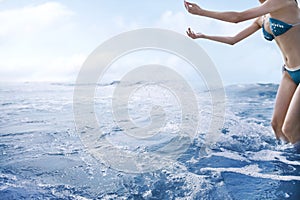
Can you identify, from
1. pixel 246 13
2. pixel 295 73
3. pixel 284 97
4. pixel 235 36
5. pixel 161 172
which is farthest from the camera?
pixel 235 36

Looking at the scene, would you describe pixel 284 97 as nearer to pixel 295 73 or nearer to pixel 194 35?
pixel 295 73

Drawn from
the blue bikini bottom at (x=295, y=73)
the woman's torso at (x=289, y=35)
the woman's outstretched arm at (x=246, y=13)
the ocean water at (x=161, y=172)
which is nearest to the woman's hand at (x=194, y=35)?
the woman's torso at (x=289, y=35)

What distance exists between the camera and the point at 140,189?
2248 millimetres

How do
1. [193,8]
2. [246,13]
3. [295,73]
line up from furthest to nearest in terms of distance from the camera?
[295,73] → [246,13] → [193,8]

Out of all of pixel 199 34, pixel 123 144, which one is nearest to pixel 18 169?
pixel 123 144

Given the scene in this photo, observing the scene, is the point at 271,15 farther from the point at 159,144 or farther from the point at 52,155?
the point at 52,155

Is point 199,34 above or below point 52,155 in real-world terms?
above

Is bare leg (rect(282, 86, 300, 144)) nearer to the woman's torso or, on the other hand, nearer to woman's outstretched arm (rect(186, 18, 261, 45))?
the woman's torso

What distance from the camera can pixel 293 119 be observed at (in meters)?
2.93

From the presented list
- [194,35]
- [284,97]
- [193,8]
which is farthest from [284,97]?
[193,8]

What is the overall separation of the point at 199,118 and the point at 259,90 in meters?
7.81

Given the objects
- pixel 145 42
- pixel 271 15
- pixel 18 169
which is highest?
pixel 271 15

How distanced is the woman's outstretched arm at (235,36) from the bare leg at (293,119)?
82cm

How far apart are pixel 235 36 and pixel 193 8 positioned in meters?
1.24
